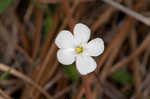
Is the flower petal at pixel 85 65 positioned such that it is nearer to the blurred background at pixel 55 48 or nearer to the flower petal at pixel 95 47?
the flower petal at pixel 95 47

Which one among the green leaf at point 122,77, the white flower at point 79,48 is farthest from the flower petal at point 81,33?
the green leaf at point 122,77

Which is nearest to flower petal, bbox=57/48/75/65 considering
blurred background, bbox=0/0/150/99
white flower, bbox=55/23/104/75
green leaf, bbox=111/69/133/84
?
white flower, bbox=55/23/104/75

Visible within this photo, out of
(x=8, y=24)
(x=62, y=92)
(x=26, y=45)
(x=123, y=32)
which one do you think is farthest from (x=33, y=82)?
(x=123, y=32)

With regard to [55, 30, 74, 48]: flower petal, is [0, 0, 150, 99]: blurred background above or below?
below

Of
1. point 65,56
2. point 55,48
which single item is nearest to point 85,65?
point 65,56

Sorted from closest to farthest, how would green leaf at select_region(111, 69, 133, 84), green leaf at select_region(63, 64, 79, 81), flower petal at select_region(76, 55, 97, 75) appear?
flower petal at select_region(76, 55, 97, 75)
green leaf at select_region(63, 64, 79, 81)
green leaf at select_region(111, 69, 133, 84)

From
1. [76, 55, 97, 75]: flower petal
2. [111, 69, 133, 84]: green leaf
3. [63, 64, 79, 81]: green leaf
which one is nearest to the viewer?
[76, 55, 97, 75]: flower petal

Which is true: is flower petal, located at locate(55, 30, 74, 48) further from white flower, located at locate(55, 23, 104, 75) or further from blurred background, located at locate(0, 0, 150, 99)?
blurred background, located at locate(0, 0, 150, 99)
